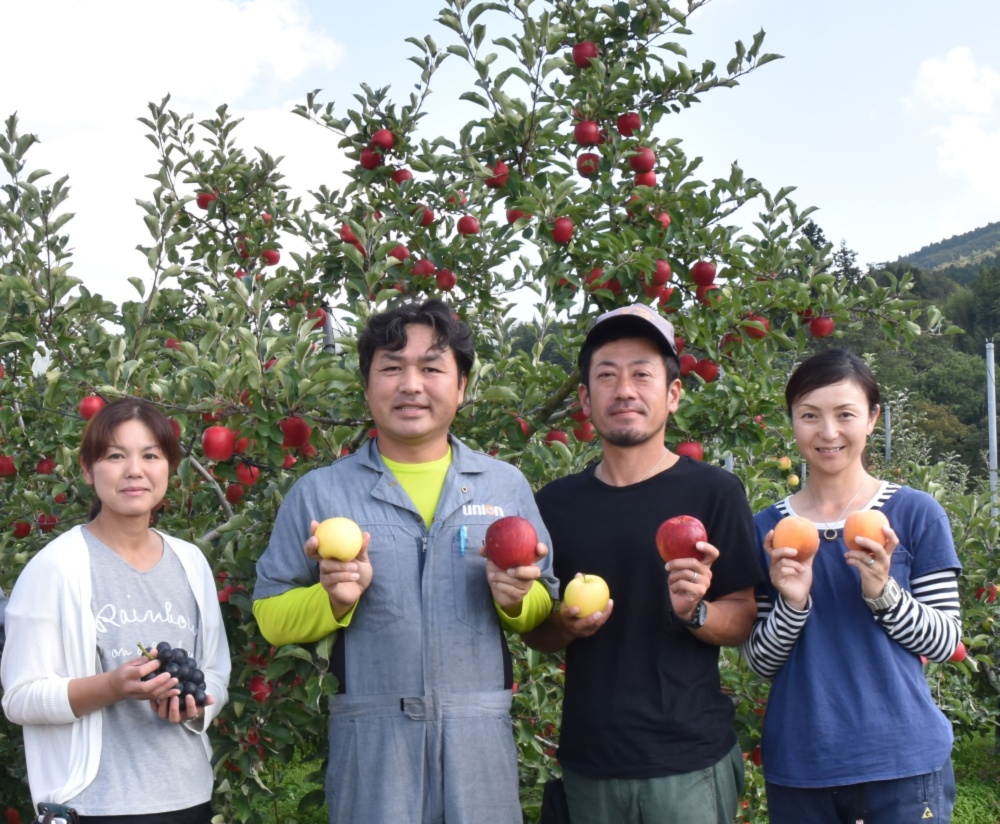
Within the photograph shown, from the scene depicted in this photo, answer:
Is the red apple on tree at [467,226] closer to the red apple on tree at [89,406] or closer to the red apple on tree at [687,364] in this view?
the red apple on tree at [687,364]

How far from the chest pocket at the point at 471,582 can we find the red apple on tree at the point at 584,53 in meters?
2.27

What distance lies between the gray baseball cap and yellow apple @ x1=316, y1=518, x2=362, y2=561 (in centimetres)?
72

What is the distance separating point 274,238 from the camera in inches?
185

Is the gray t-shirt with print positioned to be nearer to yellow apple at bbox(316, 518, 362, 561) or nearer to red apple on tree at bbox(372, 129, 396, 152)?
yellow apple at bbox(316, 518, 362, 561)

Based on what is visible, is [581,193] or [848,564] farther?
[581,193]

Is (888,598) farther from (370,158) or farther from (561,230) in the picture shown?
(370,158)

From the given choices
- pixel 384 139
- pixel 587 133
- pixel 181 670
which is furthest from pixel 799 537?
pixel 384 139

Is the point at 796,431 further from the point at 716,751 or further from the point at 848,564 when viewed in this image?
the point at 716,751

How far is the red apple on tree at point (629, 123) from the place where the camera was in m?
3.63

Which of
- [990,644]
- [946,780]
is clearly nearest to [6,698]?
[946,780]

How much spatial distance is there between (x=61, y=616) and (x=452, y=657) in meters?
0.75

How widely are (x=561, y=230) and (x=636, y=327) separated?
1.05m

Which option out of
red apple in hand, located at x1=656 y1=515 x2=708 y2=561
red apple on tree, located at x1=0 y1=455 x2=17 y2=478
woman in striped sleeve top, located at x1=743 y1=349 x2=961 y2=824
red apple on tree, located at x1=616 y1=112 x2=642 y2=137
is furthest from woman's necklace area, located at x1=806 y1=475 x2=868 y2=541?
red apple on tree, located at x1=0 y1=455 x2=17 y2=478

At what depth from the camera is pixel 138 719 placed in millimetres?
1904
